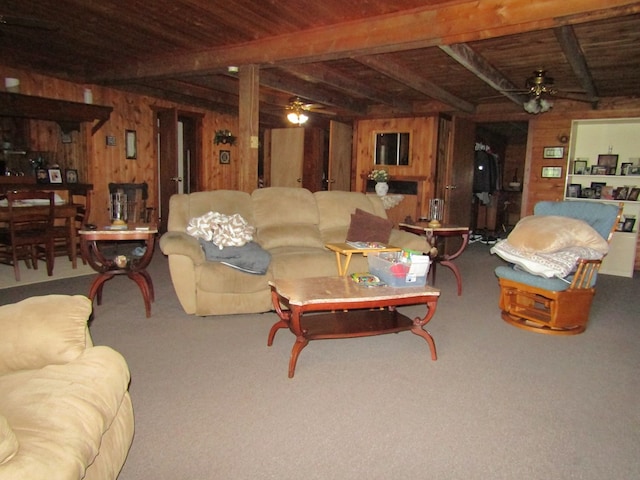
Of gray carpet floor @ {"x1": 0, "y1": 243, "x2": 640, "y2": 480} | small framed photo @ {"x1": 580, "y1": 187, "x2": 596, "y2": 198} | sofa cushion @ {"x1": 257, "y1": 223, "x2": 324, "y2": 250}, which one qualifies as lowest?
gray carpet floor @ {"x1": 0, "y1": 243, "x2": 640, "y2": 480}

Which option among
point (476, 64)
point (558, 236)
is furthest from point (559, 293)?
point (476, 64)

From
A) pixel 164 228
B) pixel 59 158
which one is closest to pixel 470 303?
pixel 164 228

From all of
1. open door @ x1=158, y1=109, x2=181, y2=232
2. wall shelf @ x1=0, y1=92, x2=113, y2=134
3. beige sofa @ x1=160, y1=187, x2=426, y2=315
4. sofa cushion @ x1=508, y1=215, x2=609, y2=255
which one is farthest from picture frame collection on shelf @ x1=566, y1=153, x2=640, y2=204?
wall shelf @ x1=0, y1=92, x2=113, y2=134

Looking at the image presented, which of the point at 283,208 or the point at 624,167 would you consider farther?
the point at 624,167

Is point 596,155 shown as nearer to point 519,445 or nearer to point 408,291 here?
point 408,291

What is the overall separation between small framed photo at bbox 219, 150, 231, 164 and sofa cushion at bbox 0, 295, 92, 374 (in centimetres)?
739

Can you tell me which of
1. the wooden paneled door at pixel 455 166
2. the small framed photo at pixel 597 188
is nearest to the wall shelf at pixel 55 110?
the wooden paneled door at pixel 455 166

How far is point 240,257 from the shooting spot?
3.51m

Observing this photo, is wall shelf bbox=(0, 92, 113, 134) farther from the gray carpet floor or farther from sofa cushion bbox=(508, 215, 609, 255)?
sofa cushion bbox=(508, 215, 609, 255)

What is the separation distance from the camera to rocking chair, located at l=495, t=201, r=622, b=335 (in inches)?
136

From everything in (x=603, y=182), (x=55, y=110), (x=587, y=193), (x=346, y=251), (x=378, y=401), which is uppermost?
(x=55, y=110)

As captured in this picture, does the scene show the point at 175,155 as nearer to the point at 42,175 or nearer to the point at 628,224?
the point at 42,175

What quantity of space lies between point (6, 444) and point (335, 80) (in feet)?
18.2

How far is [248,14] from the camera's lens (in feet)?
12.3
